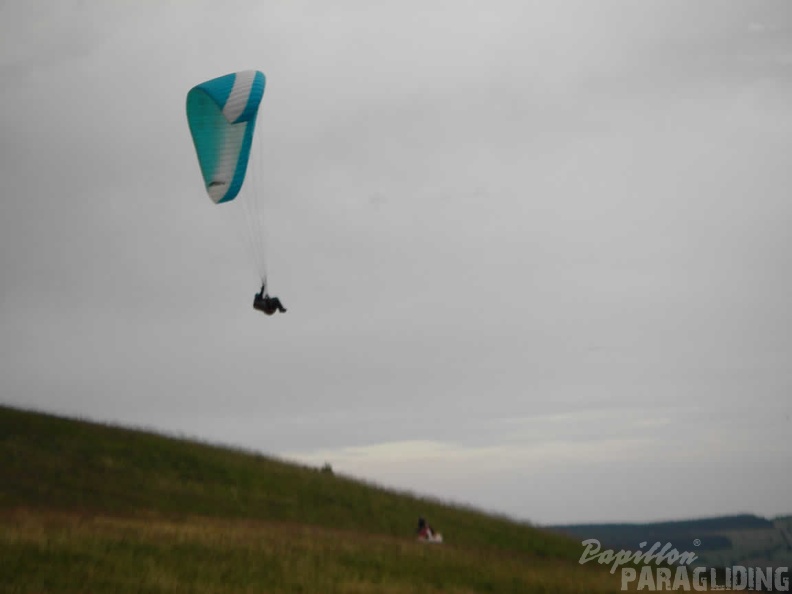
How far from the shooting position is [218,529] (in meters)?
25.3

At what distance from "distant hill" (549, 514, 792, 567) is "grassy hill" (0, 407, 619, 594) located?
5.68 metres

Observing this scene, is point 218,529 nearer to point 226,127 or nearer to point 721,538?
point 226,127

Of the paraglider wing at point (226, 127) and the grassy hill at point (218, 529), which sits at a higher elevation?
the paraglider wing at point (226, 127)

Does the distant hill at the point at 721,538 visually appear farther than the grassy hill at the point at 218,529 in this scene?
Yes

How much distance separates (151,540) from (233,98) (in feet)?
47.3

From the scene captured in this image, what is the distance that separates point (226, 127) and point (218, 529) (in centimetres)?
1290

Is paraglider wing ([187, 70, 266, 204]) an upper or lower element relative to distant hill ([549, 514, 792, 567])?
Answer: upper

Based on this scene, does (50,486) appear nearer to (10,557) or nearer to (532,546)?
(10,557)

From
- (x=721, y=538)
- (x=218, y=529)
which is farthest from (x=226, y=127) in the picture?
(x=721, y=538)

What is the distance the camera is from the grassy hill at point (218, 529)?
19750mm

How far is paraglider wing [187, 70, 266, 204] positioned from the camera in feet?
96.4

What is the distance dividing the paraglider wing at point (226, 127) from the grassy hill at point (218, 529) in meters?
10.5

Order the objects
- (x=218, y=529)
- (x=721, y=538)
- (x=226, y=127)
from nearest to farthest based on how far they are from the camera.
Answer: (x=218, y=529) → (x=226, y=127) → (x=721, y=538)

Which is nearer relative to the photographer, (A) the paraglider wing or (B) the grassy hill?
(B) the grassy hill
